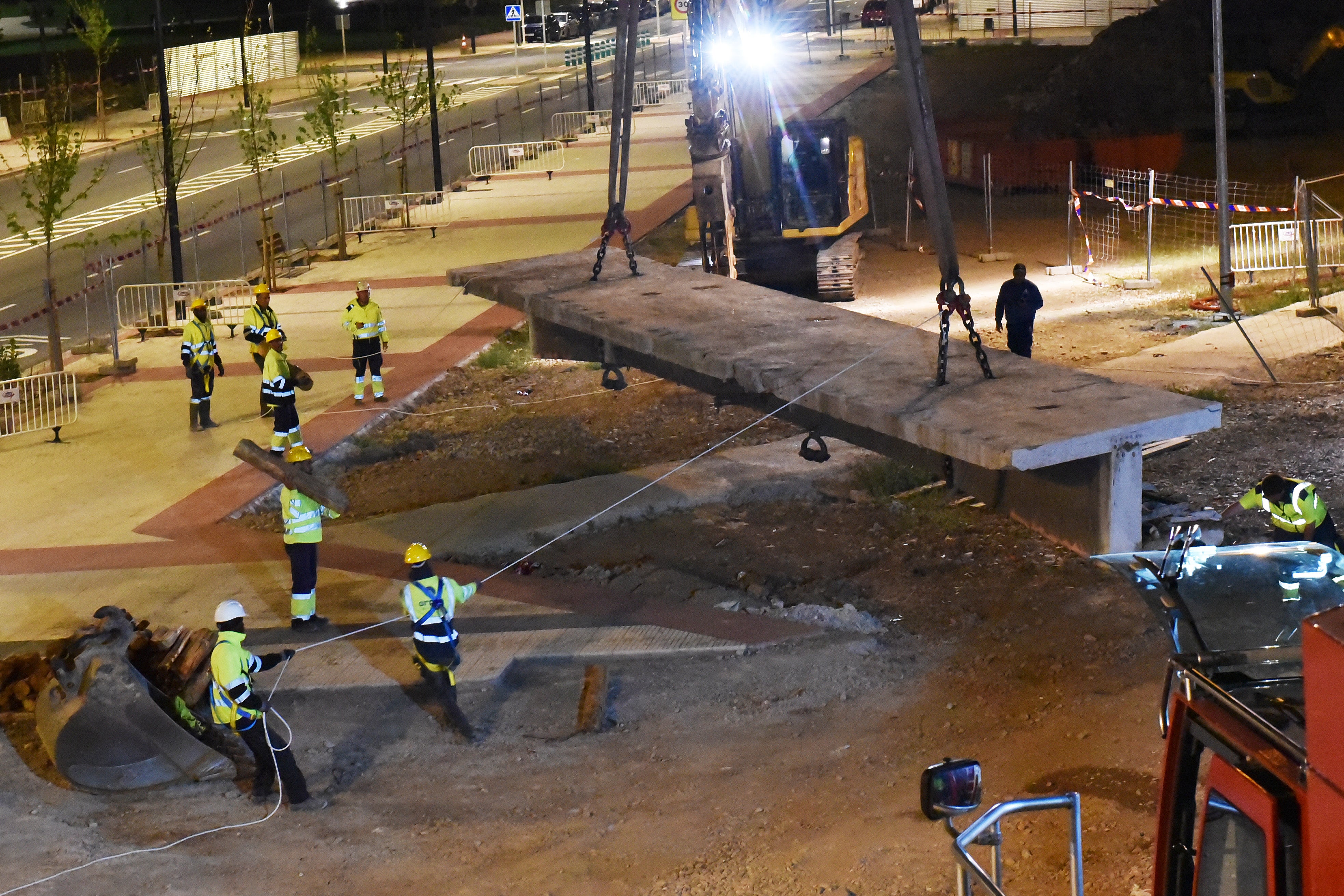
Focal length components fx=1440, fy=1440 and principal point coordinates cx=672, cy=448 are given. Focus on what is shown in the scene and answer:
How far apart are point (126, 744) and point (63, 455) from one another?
8.93 metres

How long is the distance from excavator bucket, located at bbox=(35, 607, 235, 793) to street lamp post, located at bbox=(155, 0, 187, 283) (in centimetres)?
1404

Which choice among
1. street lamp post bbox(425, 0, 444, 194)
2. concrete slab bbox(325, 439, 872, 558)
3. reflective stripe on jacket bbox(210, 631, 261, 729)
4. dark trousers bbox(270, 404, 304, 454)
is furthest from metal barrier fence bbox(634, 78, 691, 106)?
reflective stripe on jacket bbox(210, 631, 261, 729)

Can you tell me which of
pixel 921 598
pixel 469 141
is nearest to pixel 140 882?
pixel 921 598

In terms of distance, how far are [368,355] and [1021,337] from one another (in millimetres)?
7865

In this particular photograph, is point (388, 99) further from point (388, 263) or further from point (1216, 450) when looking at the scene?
point (1216, 450)

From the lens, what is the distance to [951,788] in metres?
4.46

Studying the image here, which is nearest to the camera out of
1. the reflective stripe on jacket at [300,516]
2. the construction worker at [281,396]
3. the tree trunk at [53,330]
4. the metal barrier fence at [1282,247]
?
the reflective stripe on jacket at [300,516]

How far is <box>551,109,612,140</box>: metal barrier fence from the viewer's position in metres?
43.7

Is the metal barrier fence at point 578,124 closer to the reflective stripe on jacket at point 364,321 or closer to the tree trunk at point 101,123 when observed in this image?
the tree trunk at point 101,123

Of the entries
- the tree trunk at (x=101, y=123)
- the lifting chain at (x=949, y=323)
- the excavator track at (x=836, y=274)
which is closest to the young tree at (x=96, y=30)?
the excavator track at (x=836, y=274)

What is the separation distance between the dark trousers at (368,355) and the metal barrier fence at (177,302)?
535 cm

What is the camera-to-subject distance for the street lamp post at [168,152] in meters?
22.0

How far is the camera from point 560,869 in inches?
316

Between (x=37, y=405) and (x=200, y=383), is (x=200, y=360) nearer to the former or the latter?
(x=200, y=383)
